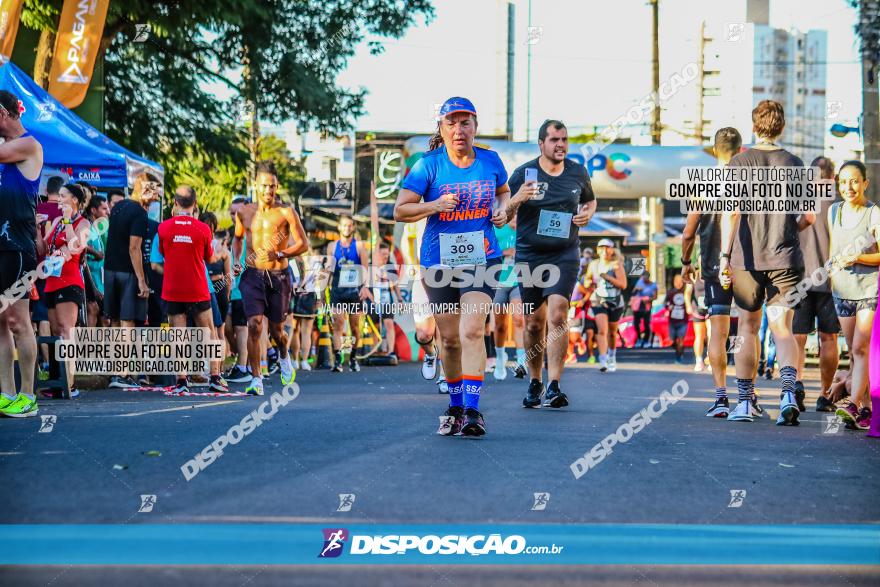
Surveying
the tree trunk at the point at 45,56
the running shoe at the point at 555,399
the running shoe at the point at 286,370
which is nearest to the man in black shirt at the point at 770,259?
the running shoe at the point at 555,399

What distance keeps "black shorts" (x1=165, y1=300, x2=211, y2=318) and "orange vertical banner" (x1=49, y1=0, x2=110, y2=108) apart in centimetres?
645

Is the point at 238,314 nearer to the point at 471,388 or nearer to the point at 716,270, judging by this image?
the point at 716,270

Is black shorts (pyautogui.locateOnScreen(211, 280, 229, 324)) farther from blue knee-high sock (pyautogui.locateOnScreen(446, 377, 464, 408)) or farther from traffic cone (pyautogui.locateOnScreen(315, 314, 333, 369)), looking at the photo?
blue knee-high sock (pyautogui.locateOnScreen(446, 377, 464, 408))

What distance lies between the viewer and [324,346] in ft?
60.6

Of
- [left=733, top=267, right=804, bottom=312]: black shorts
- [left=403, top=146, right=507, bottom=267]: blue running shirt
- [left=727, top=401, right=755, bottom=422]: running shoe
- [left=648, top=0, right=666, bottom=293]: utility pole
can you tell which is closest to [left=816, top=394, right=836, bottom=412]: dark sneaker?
[left=727, top=401, right=755, bottom=422]: running shoe

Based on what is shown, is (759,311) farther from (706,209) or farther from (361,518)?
(361,518)

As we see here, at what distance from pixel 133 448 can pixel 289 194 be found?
3530 cm

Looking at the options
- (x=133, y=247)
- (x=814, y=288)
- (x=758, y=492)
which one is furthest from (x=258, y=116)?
(x=758, y=492)

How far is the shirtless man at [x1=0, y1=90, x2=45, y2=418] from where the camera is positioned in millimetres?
8609

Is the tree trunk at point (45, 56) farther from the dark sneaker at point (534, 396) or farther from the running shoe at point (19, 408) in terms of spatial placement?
the dark sneaker at point (534, 396)

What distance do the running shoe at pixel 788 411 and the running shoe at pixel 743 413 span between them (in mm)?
456

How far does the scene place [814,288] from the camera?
1059cm

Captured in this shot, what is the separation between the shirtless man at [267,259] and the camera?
11758 millimetres

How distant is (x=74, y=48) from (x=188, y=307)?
684 centimetres
